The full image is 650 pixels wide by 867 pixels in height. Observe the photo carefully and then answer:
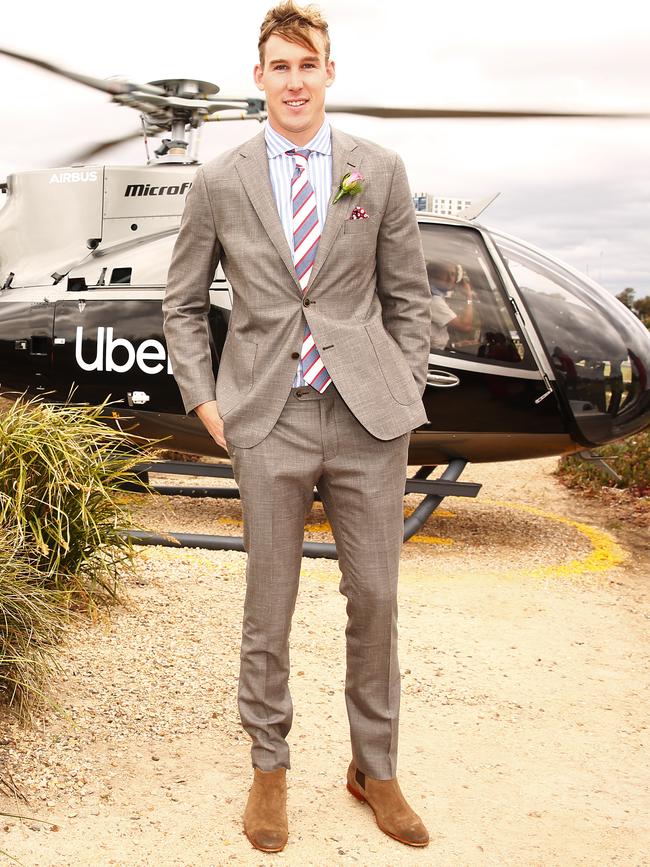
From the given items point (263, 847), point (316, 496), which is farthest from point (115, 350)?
point (263, 847)

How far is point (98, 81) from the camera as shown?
6.07 meters

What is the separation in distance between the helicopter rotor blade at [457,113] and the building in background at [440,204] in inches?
37.1

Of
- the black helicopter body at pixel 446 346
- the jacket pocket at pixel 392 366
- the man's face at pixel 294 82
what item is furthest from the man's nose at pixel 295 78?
the black helicopter body at pixel 446 346

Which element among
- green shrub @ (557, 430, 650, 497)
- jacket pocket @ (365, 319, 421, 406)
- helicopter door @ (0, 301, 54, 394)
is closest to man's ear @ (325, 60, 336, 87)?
jacket pocket @ (365, 319, 421, 406)

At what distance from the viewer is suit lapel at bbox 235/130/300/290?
266 cm

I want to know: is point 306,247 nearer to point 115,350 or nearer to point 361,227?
point 361,227

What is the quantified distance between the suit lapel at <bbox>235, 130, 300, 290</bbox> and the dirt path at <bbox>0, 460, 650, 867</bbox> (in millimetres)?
1686

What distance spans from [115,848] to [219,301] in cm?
441

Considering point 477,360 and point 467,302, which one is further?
point 467,302

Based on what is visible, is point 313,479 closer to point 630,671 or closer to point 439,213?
point 630,671

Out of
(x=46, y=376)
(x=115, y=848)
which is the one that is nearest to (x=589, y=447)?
(x=46, y=376)

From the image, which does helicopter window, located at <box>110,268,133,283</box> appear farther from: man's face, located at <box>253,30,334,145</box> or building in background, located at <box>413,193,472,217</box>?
man's face, located at <box>253,30,334,145</box>

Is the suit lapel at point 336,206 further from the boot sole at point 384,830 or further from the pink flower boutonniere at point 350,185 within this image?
the boot sole at point 384,830

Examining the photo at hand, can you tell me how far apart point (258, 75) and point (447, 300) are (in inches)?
150
